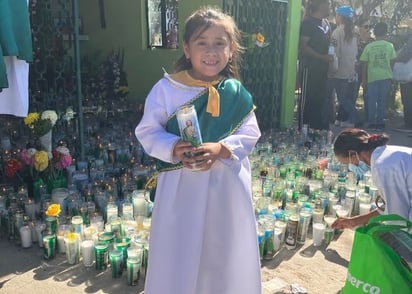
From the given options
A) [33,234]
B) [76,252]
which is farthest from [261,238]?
[33,234]

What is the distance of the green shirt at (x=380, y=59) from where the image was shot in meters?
7.93

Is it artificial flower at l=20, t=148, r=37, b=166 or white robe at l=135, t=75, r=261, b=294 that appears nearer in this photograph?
white robe at l=135, t=75, r=261, b=294

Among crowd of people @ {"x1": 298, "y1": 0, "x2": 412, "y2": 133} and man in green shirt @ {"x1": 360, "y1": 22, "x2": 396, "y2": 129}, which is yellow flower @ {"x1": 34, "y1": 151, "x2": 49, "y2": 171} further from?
man in green shirt @ {"x1": 360, "y1": 22, "x2": 396, "y2": 129}

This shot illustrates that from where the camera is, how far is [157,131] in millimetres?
1985

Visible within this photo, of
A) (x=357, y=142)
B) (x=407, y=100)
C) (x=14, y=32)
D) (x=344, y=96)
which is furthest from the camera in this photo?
(x=407, y=100)

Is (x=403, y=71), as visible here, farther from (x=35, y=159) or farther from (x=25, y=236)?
(x=25, y=236)

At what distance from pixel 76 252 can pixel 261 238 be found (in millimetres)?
1328

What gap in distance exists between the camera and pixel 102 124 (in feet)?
23.6

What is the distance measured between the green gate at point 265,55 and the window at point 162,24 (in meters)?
2.17

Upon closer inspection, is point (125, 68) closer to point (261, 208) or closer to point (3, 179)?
point (3, 179)

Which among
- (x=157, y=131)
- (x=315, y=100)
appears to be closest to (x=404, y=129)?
(x=315, y=100)

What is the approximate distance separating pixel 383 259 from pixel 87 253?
208 cm

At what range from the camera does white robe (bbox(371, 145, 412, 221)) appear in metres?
2.26

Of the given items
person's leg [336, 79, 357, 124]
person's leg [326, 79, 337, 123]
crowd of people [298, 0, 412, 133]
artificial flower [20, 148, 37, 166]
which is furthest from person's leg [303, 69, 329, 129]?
artificial flower [20, 148, 37, 166]
